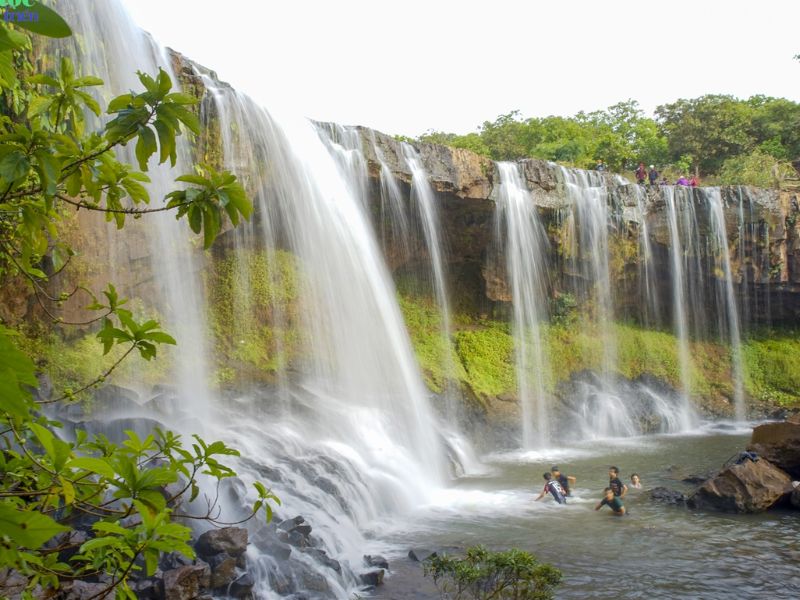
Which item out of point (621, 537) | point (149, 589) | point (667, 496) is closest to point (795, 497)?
point (667, 496)

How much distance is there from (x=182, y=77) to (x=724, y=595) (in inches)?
488

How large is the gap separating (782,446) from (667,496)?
2.38 m

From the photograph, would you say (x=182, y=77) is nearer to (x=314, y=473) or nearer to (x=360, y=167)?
(x=360, y=167)

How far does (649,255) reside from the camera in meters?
21.1

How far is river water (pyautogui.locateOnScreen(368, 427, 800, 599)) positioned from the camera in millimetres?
7098

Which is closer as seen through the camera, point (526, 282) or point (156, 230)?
point (156, 230)

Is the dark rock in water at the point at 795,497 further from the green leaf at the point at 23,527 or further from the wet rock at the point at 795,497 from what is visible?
the green leaf at the point at 23,527

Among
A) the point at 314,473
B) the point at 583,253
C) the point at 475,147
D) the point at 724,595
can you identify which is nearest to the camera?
the point at 724,595

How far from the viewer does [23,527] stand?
1.14 m

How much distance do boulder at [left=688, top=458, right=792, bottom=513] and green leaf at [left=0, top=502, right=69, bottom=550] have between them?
1076 cm

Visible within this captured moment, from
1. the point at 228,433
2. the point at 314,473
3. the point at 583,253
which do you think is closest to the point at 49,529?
the point at 314,473

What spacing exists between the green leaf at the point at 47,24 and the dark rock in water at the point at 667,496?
1121 centimetres

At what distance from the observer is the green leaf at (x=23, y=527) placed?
3.71 ft

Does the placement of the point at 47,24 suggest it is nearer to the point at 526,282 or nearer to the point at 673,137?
the point at 526,282
